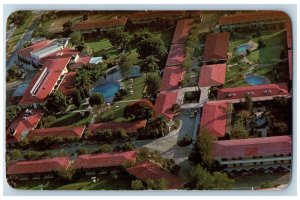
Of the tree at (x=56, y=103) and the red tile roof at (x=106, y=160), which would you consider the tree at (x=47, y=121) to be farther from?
the red tile roof at (x=106, y=160)

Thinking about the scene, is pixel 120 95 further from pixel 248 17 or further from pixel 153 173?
pixel 248 17

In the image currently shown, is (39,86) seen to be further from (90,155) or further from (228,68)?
(228,68)

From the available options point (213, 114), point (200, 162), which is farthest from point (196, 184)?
point (213, 114)

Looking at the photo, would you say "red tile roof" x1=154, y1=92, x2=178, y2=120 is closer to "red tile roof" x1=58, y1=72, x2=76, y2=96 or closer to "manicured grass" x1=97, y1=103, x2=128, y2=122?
"manicured grass" x1=97, y1=103, x2=128, y2=122

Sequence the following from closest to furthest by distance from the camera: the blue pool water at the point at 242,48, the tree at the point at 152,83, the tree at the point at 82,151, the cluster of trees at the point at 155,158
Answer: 1. the cluster of trees at the point at 155,158
2. the tree at the point at 82,151
3. the tree at the point at 152,83
4. the blue pool water at the point at 242,48

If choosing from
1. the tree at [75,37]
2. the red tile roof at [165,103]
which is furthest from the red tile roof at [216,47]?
the tree at [75,37]

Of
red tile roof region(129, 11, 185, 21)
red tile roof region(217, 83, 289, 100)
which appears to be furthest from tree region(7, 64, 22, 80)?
red tile roof region(217, 83, 289, 100)

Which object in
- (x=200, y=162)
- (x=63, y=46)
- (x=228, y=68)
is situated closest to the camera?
(x=200, y=162)

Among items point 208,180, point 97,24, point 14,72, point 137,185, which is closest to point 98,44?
point 97,24
